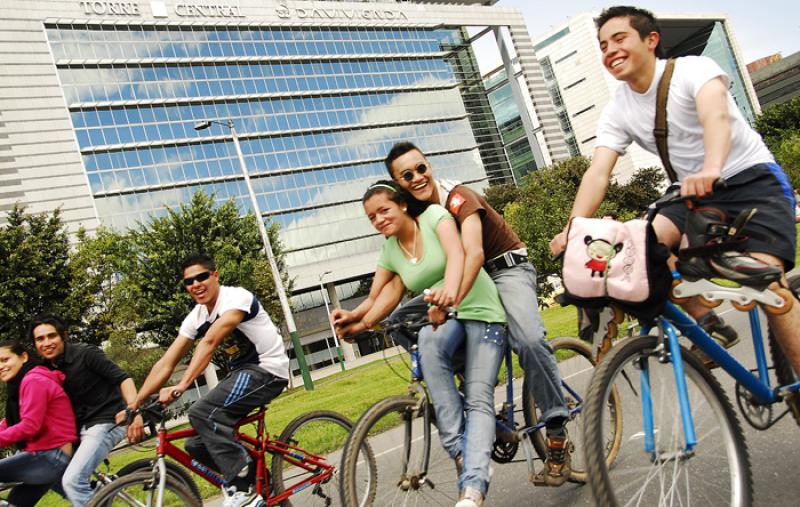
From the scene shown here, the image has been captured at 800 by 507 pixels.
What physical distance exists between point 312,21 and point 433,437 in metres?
64.7

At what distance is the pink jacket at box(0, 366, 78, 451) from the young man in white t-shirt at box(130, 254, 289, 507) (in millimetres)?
995

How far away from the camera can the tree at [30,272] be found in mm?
20825

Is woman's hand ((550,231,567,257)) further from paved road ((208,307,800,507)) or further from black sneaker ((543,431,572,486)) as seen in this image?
black sneaker ((543,431,572,486))

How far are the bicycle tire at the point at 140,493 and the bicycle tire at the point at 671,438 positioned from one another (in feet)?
8.69

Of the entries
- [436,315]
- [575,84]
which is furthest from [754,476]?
[575,84]

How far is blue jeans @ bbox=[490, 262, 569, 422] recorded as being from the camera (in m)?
Answer: 3.62

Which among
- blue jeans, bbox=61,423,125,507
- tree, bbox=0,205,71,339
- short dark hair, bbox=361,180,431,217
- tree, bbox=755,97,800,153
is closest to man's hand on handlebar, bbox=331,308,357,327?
short dark hair, bbox=361,180,431,217

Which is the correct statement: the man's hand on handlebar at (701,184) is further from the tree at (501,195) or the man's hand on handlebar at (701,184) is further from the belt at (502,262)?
the tree at (501,195)

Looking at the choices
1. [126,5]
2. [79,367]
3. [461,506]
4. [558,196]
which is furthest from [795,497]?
[126,5]

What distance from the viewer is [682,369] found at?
250 centimetres

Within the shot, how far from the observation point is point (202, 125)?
25.1 metres

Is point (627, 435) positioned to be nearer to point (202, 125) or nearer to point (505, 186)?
point (202, 125)

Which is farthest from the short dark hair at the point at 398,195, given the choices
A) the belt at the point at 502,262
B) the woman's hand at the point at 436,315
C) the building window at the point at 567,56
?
the building window at the point at 567,56

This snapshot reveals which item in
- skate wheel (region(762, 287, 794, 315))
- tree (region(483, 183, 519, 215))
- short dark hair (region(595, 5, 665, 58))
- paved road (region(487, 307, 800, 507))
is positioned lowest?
paved road (region(487, 307, 800, 507))
